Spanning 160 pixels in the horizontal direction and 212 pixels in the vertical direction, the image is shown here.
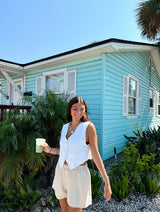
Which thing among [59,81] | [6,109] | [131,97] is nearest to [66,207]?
[6,109]

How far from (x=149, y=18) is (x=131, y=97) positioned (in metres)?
4.13

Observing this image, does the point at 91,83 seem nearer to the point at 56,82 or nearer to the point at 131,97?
the point at 56,82

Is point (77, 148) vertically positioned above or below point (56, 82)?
below

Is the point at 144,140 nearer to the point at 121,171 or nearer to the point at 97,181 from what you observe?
the point at 121,171

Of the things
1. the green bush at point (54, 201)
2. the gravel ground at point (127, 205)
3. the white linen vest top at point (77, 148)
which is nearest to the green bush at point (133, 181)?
the gravel ground at point (127, 205)

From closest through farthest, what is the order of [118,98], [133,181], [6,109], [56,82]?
1. [133,181]
2. [6,109]
3. [118,98]
4. [56,82]

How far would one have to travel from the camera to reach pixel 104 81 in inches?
177

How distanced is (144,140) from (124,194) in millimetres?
2176

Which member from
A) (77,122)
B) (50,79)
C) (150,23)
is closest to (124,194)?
(77,122)

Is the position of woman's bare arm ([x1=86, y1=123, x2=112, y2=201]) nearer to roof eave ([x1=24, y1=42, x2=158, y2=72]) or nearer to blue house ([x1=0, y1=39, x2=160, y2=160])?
blue house ([x1=0, y1=39, x2=160, y2=160])

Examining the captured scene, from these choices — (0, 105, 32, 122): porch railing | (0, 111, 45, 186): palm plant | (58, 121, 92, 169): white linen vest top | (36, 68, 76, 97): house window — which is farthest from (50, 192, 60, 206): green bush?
(36, 68, 76, 97): house window

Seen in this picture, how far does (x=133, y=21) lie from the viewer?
25.7ft

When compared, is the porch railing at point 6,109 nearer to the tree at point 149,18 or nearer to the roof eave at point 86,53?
the roof eave at point 86,53

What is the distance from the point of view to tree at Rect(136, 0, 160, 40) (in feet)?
22.6
